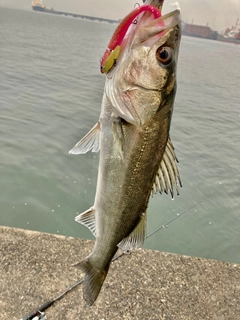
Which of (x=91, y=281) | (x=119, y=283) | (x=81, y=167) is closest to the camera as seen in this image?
(x=91, y=281)

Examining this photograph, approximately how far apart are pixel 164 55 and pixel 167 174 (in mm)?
621

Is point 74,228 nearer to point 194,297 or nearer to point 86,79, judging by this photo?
point 194,297

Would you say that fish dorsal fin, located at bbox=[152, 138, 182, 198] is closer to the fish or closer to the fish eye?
the fish

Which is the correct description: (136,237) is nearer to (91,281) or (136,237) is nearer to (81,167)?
(91,281)

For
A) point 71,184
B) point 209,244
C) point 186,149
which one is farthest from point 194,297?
point 186,149

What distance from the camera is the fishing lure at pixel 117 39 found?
4.66 feet

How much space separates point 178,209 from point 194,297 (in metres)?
2.92

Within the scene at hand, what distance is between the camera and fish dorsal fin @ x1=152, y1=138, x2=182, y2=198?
5.69ft

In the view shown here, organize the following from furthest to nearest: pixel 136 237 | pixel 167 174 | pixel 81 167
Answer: pixel 81 167 → pixel 136 237 → pixel 167 174

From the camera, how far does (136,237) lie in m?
1.96

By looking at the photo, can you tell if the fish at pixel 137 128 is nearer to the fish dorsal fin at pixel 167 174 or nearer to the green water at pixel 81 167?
the fish dorsal fin at pixel 167 174

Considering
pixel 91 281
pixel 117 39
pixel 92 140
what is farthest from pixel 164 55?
pixel 91 281

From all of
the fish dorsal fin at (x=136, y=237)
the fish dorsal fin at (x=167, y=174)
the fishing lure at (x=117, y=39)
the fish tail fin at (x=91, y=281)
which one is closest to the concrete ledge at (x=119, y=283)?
the fish tail fin at (x=91, y=281)

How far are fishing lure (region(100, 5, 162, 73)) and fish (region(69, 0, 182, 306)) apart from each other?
0.02 meters
